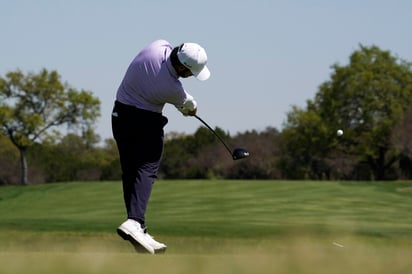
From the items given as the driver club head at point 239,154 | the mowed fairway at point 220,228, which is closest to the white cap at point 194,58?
the driver club head at point 239,154

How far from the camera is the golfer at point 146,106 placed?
741 centimetres

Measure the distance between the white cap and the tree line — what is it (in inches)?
2363

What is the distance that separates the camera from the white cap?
732 cm

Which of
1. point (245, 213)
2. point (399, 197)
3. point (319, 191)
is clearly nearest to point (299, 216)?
point (245, 213)

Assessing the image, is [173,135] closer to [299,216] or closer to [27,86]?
[27,86]

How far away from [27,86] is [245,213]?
4711cm

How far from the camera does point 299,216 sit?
1995 centimetres

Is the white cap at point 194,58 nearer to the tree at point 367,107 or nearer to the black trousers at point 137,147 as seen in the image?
the black trousers at point 137,147

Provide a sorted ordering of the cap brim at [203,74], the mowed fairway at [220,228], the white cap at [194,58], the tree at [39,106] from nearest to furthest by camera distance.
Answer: the mowed fairway at [220,228], the white cap at [194,58], the cap brim at [203,74], the tree at [39,106]

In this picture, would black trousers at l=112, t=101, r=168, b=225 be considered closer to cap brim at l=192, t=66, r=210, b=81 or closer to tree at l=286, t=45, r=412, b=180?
cap brim at l=192, t=66, r=210, b=81

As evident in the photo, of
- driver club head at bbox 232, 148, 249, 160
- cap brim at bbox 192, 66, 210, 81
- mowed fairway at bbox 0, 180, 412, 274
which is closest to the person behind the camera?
mowed fairway at bbox 0, 180, 412, 274

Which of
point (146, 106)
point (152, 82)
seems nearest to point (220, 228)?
point (146, 106)

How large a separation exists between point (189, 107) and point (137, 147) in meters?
0.56

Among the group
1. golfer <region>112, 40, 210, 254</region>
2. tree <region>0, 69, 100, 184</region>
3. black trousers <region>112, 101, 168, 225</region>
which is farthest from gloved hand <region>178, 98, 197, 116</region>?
tree <region>0, 69, 100, 184</region>
